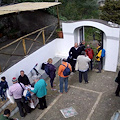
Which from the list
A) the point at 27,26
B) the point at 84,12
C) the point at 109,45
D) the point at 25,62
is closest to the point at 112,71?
the point at 109,45

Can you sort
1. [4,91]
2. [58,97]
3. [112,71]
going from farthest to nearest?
[112,71], [58,97], [4,91]

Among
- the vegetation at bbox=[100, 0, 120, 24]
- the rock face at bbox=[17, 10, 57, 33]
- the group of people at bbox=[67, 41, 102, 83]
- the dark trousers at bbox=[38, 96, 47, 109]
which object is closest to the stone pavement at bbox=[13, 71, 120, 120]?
the dark trousers at bbox=[38, 96, 47, 109]

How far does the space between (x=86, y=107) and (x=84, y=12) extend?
51.7ft

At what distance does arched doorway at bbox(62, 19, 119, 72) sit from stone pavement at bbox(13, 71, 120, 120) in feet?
2.39

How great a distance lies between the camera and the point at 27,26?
1186cm

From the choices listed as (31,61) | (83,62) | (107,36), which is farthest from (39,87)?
(107,36)

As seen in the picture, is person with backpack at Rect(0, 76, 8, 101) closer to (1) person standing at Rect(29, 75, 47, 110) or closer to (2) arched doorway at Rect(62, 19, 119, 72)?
(1) person standing at Rect(29, 75, 47, 110)

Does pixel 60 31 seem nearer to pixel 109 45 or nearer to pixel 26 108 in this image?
pixel 109 45

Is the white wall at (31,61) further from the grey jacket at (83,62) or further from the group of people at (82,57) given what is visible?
the grey jacket at (83,62)

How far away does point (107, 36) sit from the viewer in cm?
769

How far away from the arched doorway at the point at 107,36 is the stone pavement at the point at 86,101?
0.73 m

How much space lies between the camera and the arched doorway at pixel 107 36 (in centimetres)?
754

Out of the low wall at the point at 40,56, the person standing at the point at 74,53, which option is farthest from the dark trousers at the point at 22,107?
the person standing at the point at 74,53

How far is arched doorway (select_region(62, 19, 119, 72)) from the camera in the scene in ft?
24.7
